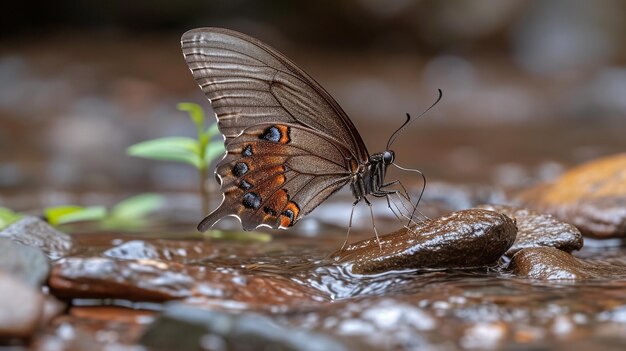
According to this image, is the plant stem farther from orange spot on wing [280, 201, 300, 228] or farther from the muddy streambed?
orange spot on wing [280, 201, 300, 228]

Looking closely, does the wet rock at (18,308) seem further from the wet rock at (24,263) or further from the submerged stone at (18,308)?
the wet rock at (24,263)

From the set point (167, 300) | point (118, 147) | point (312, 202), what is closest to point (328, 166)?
point (312, 202)

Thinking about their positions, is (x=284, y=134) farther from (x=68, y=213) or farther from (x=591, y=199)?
(x=591, y=199)

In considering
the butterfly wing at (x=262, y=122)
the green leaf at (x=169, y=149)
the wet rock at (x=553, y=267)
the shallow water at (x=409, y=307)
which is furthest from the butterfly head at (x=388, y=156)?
the green leaf at (x=169, y=149)

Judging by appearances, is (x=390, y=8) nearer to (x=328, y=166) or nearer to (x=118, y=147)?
(x=118, y=147)

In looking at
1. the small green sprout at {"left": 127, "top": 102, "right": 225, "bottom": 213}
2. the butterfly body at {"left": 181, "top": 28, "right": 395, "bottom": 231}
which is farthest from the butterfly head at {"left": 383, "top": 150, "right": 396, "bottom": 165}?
the small green sprout at {"left": 127, "top": 102, "right": 225, "bottom": 213}

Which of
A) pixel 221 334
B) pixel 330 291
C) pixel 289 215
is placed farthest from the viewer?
pixel 289 215

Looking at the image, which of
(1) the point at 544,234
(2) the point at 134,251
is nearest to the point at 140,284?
(2) the point at 134,251
